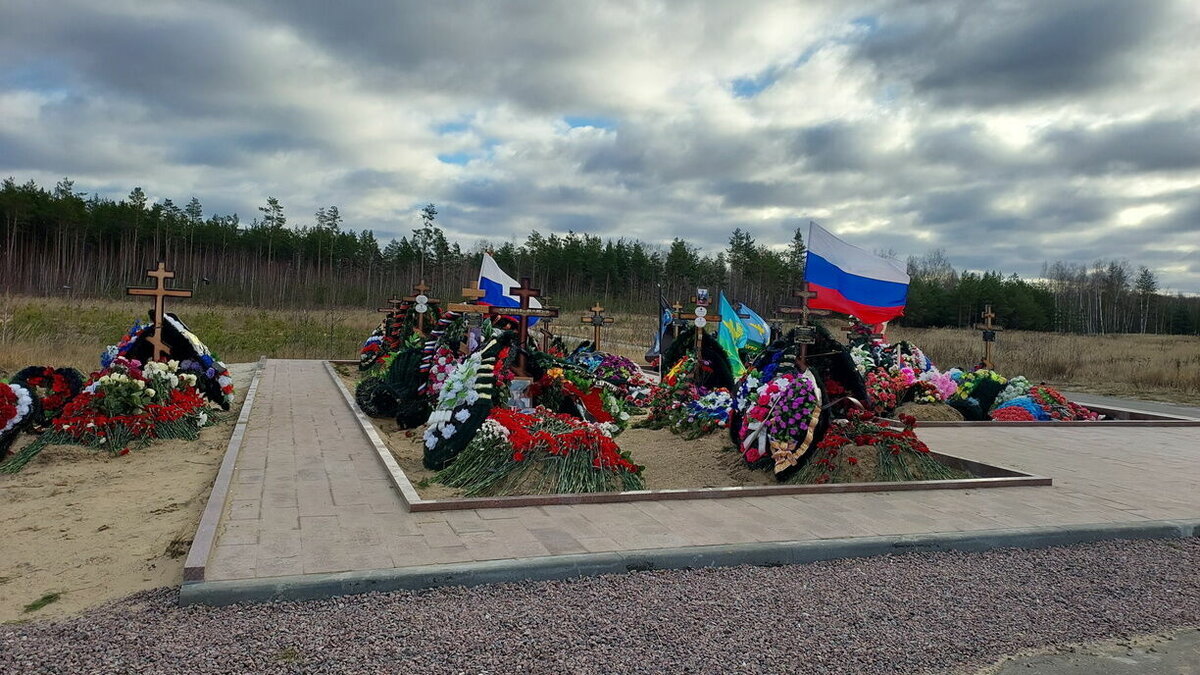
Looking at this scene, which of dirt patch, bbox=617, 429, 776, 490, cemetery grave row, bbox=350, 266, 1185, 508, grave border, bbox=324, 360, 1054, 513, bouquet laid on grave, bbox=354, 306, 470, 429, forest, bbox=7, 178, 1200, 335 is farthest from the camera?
forest, bbox=7, 178, 1200, 335

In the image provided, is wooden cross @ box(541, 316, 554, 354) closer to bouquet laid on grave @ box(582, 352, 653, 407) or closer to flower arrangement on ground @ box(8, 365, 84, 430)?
bouquet laid on grave @ box(582, 352, 653, 407)

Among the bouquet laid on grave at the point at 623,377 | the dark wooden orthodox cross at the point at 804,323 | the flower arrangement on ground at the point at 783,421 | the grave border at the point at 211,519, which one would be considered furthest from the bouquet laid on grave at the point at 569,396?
the bouquet laid on grave at the point at 623,377

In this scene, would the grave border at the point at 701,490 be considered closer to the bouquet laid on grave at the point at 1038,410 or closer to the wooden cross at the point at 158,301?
the wooden cross at the point at 158,301

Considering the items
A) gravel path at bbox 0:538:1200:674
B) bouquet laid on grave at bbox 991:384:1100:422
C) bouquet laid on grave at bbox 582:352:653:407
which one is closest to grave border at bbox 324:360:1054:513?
gravel path at bbox 0:538:1200:674

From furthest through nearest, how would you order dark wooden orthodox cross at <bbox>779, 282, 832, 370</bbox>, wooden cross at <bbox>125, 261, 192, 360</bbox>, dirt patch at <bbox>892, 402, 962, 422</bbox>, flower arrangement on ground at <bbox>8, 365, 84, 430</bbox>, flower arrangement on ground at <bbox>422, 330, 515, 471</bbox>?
dirt patch at <bbox>892, 402, 962, 422</bbox> < wooden cross at <bbox>125, 261, 192, 360</bbox> < flower arrangement on ground at <bbox>8, 365, 84, 430</bbox> < dark wooden orthodox cross at <bbox>779, 282, 832, 370</bbox> < flower arrangement on ground at <bbox>422, 330, 515, 471</bbox>

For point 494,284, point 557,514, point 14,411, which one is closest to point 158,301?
point 14,411

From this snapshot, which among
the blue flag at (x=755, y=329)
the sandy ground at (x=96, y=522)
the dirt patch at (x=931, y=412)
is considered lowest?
the sandy ground at (x=96, y=522)

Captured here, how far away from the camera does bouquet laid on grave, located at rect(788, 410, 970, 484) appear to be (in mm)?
7047

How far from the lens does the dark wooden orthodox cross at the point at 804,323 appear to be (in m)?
7.70

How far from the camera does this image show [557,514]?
5254mm

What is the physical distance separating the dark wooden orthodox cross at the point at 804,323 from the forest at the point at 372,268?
32.6 metres

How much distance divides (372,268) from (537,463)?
5216cm

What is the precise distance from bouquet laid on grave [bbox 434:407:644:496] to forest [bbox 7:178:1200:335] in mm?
33645

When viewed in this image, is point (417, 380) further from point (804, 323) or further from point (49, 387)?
point (804, 323)
